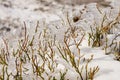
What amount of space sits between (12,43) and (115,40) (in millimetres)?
1295

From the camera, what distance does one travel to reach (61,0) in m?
7.30

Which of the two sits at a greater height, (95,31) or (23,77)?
(95,31)

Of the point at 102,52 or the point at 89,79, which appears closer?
the point at 89,79

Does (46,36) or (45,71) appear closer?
(45,71)

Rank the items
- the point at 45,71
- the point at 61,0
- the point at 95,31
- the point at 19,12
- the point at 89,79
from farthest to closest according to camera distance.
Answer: the point at 61,0 → the point at 19,12 → the point at 95,31 → the point at 45,71 → the point at 89,79

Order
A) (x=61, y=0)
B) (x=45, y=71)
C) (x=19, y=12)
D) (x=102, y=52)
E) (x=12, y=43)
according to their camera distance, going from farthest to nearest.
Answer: (x=61, y=0) → (x=19, y=12) → (x=12, y=43) → (x=102, y=52) → (x=45, y=71)

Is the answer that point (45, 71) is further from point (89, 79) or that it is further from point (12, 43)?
point (12, 43)

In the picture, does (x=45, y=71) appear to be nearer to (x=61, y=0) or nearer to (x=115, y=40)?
(x=115, y=40)

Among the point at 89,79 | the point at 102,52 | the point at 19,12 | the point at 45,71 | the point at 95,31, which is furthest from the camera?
the point at 19,12

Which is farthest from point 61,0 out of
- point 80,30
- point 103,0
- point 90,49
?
point 90,49

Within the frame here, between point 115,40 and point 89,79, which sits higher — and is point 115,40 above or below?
above

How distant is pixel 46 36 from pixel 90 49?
595mm

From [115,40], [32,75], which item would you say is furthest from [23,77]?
[115,40]

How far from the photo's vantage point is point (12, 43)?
351 cm
